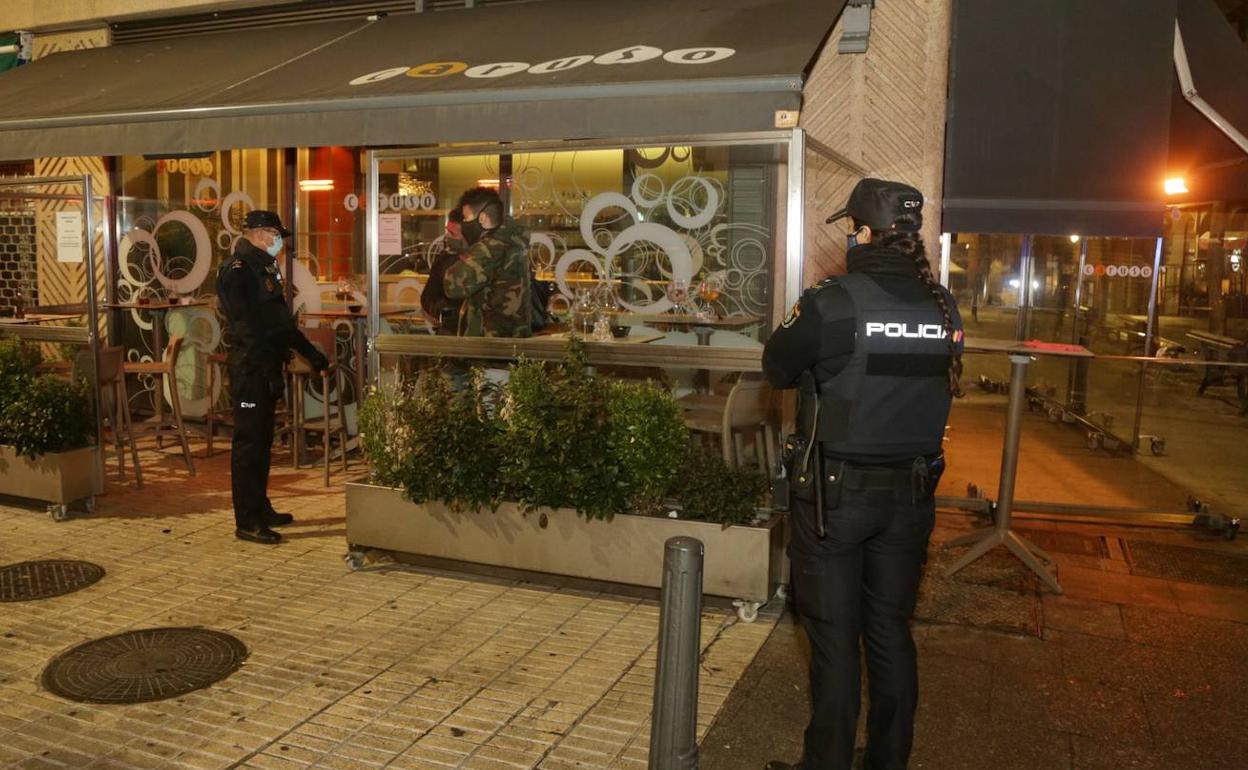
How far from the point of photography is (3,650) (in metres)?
4.89

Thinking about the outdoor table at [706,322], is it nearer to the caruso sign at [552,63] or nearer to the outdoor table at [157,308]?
the caruso sign at [552,63]

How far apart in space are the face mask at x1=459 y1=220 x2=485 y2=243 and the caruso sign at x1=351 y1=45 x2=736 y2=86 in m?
1.01

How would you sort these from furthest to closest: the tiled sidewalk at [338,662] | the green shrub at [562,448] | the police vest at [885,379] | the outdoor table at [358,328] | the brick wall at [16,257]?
the brick wall at [16,257]
the outdoor table at [358,328]
the green shrub at [562,448]
the tiled sidewalk at [338,662]
the police vest at [885,379]

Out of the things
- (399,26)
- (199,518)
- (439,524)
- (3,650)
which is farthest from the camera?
(399,26)

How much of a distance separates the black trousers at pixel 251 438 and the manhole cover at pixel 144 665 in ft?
5.40

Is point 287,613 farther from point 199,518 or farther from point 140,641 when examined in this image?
point 199,518

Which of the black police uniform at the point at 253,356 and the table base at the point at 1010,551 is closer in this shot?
the table base at the point at 1010,551

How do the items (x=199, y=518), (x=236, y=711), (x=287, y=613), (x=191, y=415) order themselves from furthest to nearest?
(x=191, y=415) < (x=199, y=518) < (x=287, y=613) < (x=236, y=711)

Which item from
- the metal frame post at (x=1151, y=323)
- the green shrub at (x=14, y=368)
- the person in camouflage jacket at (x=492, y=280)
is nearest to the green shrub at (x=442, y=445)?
the person in camouflage jacket at (x=492, y=280)

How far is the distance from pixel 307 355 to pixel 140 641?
230cm

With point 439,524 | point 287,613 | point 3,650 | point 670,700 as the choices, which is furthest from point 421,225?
point 670,700

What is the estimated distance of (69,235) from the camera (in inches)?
312

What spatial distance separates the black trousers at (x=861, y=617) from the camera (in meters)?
3.52

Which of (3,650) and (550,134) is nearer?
(3,650)
